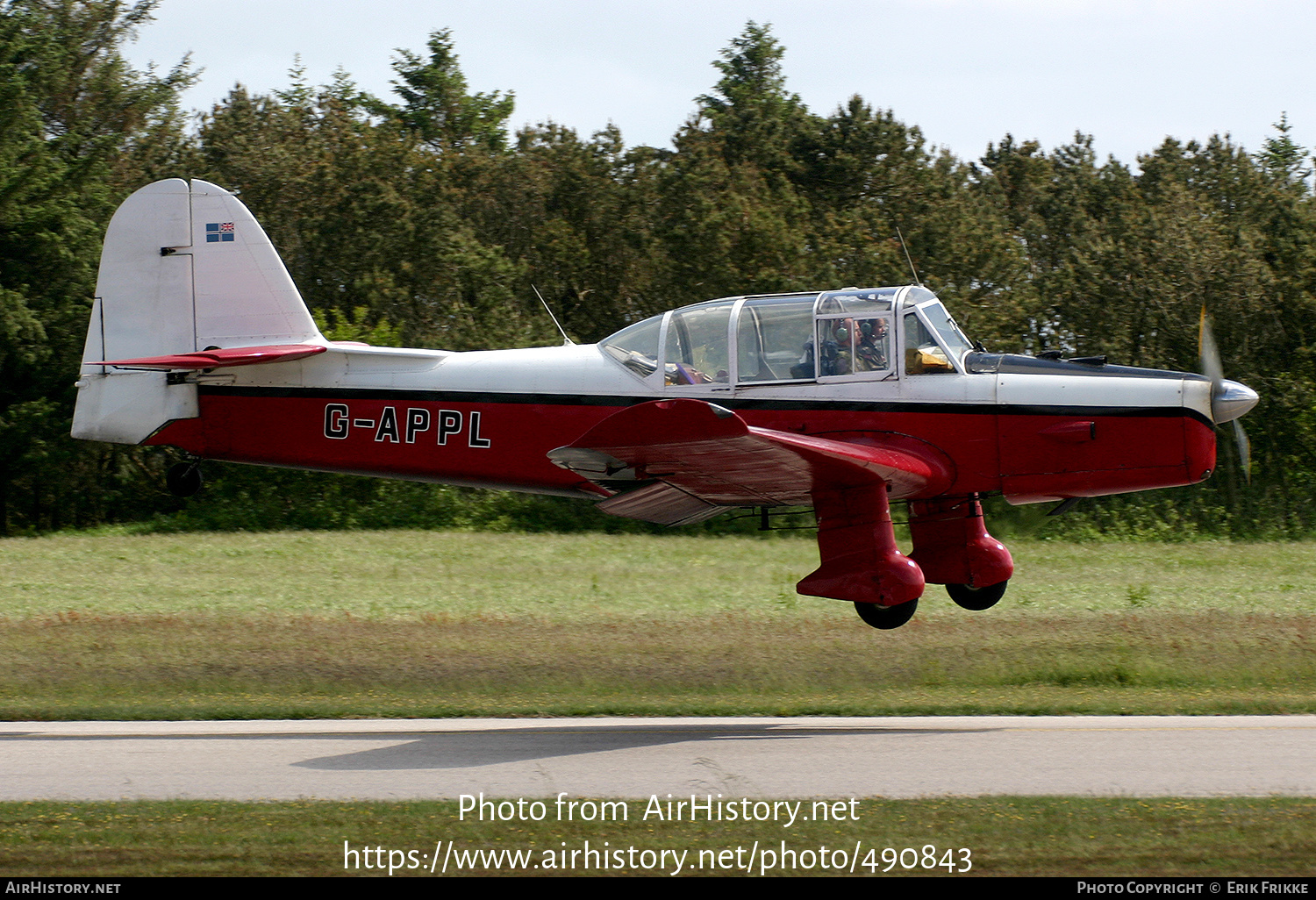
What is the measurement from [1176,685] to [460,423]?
23.7 feet

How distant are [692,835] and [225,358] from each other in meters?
6.15

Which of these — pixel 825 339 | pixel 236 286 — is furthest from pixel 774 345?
pixel 236 286

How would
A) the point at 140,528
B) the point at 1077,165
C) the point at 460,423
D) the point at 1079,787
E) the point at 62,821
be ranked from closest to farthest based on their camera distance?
1. the point at 62,821
2. the point at 1079,787
3. the point at 460,423
4. the point at 140,528
5. the point at 1077,165

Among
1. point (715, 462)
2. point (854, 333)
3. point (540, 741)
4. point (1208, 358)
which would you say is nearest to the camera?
point (715, 462)

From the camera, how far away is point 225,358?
1063cm

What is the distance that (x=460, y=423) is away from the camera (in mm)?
10648

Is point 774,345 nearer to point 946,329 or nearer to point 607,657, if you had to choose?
point 946,329

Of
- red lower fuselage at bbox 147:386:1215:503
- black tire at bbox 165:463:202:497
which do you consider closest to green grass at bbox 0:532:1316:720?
black tire at bbox 165:463:202:497

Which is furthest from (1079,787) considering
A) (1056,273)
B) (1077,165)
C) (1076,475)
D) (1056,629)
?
(1077,165)

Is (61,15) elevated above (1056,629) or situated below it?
above

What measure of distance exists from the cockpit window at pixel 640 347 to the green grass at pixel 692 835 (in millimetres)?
3977

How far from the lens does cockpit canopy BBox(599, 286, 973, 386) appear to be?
388 inches

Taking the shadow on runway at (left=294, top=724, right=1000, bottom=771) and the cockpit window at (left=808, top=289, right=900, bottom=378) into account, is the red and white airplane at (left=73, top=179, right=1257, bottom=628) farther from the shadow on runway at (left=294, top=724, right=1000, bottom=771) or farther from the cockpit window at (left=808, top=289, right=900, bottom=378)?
the shadow on runway at (left=294, top=724, right=1000, bottom=771)

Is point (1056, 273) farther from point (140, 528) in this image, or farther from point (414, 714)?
point (414, 714)
